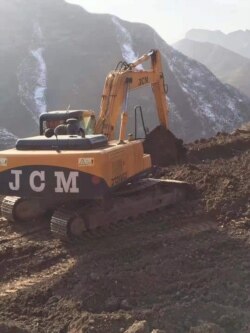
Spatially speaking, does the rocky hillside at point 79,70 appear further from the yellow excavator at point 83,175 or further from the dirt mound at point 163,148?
the yellow excavator at point 83,175

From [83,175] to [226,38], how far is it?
119 metres

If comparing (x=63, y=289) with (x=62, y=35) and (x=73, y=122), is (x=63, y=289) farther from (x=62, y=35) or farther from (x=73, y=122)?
(x=62, y=35)

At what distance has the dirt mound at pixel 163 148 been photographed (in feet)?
39.5

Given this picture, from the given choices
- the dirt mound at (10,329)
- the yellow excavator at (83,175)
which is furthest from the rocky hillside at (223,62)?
the dirt mound at (10,329)

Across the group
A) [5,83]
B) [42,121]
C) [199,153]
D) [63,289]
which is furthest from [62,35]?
[63,289]

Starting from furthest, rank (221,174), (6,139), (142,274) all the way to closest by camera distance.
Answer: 1. (6,139)
2. (221,174)
3. (142,274)

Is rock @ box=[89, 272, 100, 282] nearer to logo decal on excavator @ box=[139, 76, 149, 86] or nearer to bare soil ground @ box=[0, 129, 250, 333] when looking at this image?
bare soil ground @ box=[0, 129, 250, 333]

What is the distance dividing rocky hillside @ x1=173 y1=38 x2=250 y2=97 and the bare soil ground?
5316cm

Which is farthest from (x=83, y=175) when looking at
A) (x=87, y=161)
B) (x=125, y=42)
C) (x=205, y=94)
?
(x=125, y=42)

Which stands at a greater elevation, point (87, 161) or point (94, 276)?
point (87, 161)

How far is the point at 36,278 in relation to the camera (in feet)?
20.9

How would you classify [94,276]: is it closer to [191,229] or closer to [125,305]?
[125,305]

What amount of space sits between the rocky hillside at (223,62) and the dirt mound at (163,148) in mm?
48799

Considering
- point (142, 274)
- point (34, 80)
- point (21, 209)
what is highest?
point (34, 80)
